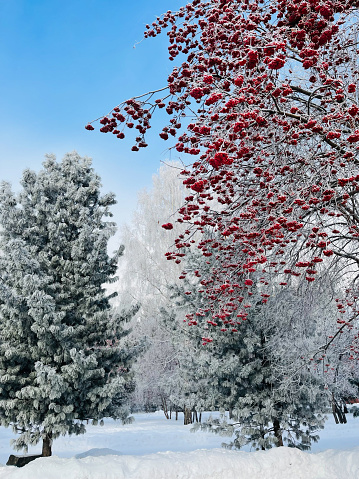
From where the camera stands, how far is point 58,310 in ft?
29.1

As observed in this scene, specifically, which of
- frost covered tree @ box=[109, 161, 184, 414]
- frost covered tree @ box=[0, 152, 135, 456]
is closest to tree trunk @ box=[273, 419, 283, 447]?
frost covered tree @ box=[0, 152, 135, 456]

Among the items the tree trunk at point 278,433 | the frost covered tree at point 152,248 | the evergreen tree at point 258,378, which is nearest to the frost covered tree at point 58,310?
the evergreen tree at point 258,378

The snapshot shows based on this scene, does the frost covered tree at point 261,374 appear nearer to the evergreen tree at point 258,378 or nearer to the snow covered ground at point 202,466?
the evergreen tree at point 258,378

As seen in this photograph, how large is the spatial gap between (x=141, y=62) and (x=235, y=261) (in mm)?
3254

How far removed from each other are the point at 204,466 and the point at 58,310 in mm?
4842

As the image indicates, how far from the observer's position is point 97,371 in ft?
27.7

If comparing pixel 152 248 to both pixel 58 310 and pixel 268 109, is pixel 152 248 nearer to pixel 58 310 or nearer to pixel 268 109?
pixel 58 310

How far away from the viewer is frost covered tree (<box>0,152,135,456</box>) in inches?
319

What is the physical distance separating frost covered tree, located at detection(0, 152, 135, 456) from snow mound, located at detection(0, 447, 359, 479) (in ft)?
8.43

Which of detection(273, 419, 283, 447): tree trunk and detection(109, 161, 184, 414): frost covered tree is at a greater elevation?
detection(109, 161, 184, 414): frost covered tree

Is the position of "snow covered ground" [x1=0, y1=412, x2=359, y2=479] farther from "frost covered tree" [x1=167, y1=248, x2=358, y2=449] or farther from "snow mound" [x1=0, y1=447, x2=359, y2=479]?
"frost covered tree" [x1=167, y1=248, x2=358, y2=449]

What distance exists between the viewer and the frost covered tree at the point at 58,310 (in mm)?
8109

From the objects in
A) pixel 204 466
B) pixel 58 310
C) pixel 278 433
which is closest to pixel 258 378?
pixel 278 433

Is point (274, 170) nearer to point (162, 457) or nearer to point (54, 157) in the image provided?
point (162, 457)
